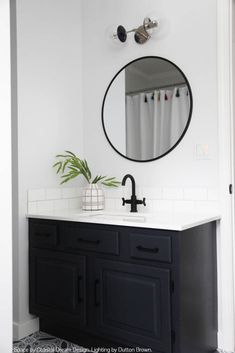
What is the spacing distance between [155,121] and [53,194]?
0.97 m

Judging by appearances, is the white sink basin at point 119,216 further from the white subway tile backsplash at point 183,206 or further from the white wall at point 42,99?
the white wall at point 42,99

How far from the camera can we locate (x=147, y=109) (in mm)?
2602

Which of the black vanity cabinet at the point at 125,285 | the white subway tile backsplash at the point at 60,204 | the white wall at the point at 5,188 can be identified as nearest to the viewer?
the white wall at the point at 5,188

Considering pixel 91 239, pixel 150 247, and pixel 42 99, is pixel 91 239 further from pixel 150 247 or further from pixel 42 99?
pixel 42 99

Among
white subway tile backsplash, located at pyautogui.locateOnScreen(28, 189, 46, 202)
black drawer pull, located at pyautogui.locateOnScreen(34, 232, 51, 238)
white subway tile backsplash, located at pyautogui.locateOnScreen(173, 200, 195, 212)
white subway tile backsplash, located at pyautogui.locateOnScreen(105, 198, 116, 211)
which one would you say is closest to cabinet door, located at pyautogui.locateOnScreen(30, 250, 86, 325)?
black drawer pull, located at pyautogui.locateOnScreen(34, 232, 51, 238)

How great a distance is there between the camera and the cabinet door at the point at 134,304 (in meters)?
1.85

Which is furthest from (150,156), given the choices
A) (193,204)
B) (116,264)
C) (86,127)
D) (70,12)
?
(70,12)

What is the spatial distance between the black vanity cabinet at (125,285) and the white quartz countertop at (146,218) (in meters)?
0.04

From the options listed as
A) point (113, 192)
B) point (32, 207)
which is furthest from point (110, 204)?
point (32, 207)

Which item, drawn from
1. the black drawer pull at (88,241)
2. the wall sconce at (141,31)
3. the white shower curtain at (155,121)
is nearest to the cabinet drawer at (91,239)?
the black drawer pull at (88,241)

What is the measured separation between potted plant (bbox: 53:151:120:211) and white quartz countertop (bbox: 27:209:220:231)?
82 millimetres

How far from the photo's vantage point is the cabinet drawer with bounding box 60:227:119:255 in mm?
2068

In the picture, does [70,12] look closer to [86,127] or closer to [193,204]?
[86,127]

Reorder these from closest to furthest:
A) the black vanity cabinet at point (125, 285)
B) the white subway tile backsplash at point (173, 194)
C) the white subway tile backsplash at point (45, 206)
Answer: the black vanity cabinet at point (125, 285) < the white subway tile backsplash at point (173, 194) < the white subway tile backsplash at point (45, 206)
